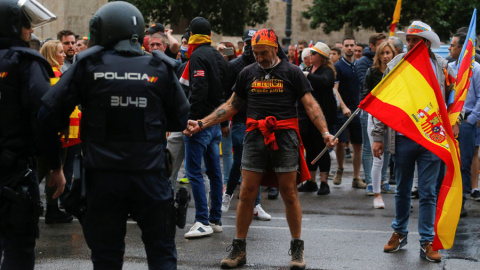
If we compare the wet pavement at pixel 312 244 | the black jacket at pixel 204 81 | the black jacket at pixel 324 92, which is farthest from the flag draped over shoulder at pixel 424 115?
the black jacket at pixel 324 92

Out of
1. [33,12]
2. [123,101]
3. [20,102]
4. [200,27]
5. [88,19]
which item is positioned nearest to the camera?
[123,101]

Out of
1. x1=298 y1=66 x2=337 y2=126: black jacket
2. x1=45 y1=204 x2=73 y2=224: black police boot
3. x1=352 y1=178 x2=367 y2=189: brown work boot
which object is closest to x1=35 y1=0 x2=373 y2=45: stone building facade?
x1=352 y1=178 x2=367 y2=189: brown work boot

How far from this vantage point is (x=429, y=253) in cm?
650

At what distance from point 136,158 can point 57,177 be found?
74cm

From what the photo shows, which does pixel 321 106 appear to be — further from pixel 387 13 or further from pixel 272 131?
pixel 387 13

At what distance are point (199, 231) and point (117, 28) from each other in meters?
3.36

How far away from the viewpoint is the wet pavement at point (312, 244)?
6.36 metres

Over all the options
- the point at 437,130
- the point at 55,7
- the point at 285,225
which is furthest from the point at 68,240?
the point at 55,7

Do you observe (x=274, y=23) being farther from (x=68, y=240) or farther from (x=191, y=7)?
(x=68, y=240)

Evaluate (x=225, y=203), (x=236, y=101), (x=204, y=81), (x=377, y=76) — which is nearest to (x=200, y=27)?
(x=204, y=81)

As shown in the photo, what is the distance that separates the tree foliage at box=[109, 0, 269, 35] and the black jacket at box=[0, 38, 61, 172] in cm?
2893

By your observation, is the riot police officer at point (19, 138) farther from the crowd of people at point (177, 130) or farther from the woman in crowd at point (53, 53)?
the woman in crowd at point (53, 53)

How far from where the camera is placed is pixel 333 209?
9.20 meters

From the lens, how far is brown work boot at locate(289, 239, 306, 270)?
615cm
